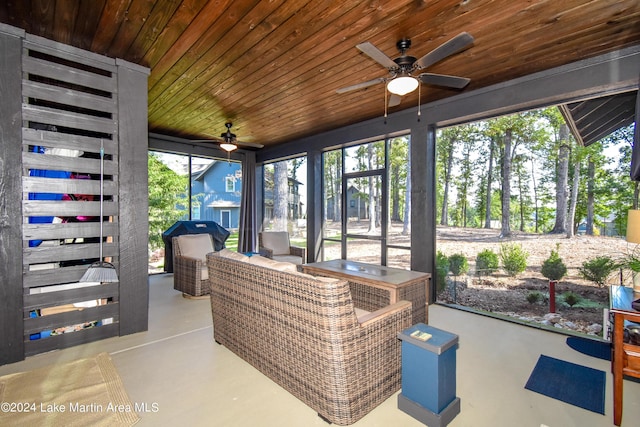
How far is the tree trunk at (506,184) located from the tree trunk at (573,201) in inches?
23.3

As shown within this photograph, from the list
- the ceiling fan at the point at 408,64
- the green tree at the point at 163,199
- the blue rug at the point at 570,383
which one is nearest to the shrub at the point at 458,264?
the blue rug at the point at 570,383

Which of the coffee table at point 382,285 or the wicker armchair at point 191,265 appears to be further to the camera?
the wicker armchair at point 191,265

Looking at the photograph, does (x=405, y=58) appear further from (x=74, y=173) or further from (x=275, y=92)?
(x=74, y=173)

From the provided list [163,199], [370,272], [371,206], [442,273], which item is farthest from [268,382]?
[163,199]

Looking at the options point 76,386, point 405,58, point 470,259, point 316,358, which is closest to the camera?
point 316,358

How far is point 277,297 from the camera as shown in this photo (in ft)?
6.47

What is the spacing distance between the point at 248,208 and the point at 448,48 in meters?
5.91

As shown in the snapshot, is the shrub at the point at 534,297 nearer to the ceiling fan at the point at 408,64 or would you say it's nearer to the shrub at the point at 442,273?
the shrub at the point at 442,273

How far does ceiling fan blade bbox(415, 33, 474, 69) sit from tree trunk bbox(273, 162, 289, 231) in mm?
5177

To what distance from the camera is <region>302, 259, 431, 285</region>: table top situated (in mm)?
2998

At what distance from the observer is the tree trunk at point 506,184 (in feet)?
12.3

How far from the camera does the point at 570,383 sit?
2.24 metres

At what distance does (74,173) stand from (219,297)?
1.99 meters

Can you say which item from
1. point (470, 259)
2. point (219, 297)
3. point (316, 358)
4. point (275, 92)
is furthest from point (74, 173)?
point (470, 259)
